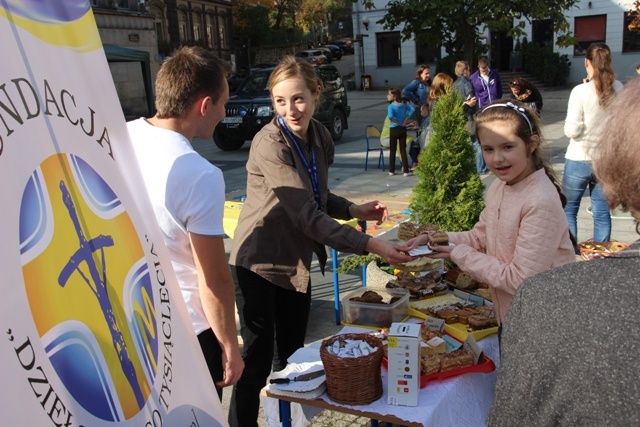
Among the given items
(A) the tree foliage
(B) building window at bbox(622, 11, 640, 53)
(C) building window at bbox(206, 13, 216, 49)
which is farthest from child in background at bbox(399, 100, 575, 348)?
(A) the tree foliage

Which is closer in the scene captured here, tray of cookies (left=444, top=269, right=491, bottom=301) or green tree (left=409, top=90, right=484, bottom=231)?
tray of cookies (left=444, top=269, right=491, bottom=301)

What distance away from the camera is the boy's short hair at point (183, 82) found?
2.14 m

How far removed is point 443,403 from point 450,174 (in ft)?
6.87

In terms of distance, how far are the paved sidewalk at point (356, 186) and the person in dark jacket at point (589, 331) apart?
268 millimetres

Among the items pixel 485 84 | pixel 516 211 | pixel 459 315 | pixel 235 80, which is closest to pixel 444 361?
pixel 459 315

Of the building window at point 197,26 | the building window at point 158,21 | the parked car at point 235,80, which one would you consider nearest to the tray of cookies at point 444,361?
the parked car at point 235,80

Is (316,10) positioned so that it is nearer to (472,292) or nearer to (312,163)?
(472,292)

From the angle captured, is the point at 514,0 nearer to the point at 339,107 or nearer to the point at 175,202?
the point at 339,107

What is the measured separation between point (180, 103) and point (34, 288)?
1143 millimetres

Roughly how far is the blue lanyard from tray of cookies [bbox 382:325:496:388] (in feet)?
2.75

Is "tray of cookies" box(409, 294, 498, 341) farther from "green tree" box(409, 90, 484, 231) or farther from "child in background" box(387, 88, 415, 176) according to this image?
"child in background" box(387, 88, 415, 176)

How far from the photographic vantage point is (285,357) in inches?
121

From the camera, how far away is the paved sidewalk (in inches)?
186

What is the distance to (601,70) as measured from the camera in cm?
495
